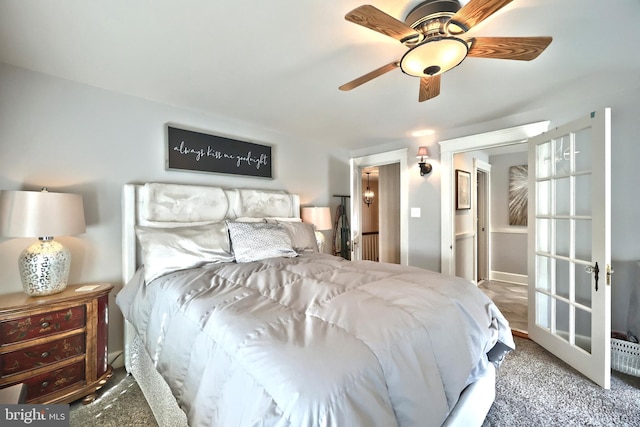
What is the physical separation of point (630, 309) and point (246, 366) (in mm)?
2944

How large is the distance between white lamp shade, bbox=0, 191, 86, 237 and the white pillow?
421 mm

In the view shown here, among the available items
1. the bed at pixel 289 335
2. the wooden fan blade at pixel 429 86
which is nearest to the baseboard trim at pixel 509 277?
the bed at pixel 289 335

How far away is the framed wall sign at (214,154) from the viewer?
249cm

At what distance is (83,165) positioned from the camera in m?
2.04

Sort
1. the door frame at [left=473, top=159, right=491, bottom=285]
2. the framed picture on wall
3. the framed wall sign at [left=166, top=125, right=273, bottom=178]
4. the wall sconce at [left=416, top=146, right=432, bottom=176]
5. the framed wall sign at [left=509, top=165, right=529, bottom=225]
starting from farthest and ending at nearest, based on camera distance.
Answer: the door frame at [left=473, top=159, right=491, bottom=285]
the framed wall sign at [left=509, top=165, right=529, bottom=225]
the framed picture on wall
the wall sconce at [left=416, top=146, right=432, bottom=176]
the framed wall sign at [left=166, top=125, right=273, bottom=178]

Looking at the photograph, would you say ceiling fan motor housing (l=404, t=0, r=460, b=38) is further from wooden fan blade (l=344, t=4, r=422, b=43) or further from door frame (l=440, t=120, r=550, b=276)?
door frame (l=440, t=120, r=550, b=276)

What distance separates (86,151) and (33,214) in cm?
70

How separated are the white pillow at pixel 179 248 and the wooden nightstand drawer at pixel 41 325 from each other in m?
0.48

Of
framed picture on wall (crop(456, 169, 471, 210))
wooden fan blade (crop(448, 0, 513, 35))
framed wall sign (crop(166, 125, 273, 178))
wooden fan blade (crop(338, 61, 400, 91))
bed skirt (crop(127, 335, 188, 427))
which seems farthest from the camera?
framed picture on wall (crop(456, 169, 471, 210))

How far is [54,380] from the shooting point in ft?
5.26

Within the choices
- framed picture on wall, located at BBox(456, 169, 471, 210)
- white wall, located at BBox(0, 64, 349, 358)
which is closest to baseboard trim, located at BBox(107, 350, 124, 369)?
white wall, located at BBox(0, 64, 349, 358)

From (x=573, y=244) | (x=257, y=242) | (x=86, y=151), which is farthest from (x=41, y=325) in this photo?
(x=573, y=244)

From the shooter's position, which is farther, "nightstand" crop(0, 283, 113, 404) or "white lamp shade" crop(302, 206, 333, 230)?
"white lamp shade" crop(302, 206, 333, 230)

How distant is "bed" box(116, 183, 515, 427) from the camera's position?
0.75 m
